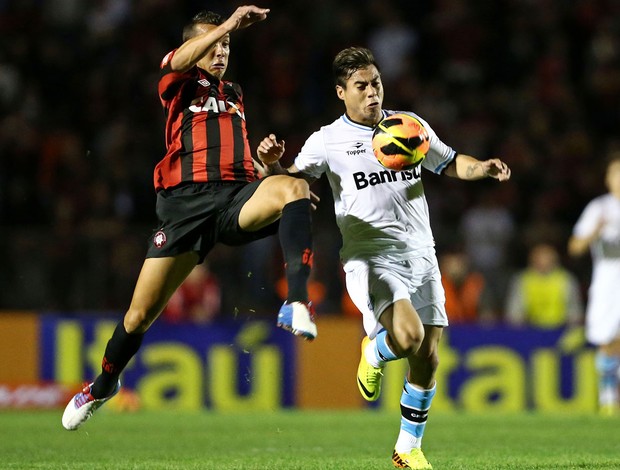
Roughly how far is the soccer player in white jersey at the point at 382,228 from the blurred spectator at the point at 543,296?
6405mm

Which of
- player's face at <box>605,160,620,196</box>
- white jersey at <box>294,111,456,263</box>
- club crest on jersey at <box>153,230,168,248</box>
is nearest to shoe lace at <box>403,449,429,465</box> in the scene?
white jersey at <box>294,111,456,263</box>

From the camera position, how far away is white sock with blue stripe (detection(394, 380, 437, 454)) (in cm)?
673

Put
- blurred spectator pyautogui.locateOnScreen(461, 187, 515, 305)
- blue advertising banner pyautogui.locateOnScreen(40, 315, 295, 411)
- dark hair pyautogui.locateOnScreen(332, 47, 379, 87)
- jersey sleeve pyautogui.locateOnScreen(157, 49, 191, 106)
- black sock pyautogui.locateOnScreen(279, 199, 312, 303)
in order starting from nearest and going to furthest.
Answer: black sock pyautogui.locateOnScreen(279, 199, 312, 303) → jersey sleeve pyautogui.locateOnScreen(157, 49, 191, 106) → dark hair pyautogui.locateOnScreen(332, 47, 379, 87) → blue advertising banner pyautogui.locateOnScreen(40, 315, 295, 411) → blurred spectator pyautogui.locateOnScreen(461, 187, 515, 305)

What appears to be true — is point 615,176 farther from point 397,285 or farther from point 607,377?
point 397,285

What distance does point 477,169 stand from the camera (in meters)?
6.66

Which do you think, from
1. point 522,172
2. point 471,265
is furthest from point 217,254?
point 522,172

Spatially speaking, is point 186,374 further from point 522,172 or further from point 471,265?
point 522,172

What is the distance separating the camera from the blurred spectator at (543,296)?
43.2 feet

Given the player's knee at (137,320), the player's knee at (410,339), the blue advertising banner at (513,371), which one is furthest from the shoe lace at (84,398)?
the blue advertising banner at (513,371)

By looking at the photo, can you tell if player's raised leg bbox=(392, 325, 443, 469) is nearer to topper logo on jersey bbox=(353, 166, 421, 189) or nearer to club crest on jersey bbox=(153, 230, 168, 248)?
topper logo on jersey bbox=(353, 166, 421, 189)

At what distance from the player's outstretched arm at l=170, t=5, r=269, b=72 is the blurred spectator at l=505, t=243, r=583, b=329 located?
7.45 m

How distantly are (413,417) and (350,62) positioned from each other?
6.81 ft

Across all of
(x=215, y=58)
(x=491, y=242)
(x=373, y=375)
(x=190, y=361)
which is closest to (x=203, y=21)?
(x=215, y=58)

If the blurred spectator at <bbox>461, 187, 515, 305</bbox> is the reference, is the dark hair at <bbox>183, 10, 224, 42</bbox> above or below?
above
